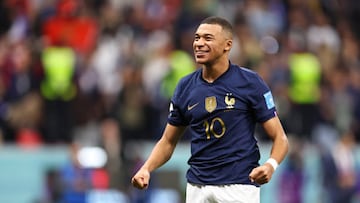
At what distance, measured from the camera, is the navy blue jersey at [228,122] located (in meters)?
8.89

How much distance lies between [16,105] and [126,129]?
1.64 meters

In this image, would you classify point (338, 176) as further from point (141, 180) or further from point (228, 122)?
point (141, 180)

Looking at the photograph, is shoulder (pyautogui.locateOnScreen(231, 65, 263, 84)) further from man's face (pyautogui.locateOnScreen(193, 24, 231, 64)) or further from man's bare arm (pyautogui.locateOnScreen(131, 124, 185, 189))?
man's bare arm (pyautogui.locateOnScreen(131, 124, 185, 189))

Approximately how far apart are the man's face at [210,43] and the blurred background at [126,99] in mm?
8007

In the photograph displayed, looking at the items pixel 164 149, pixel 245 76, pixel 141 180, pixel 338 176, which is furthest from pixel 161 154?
pixel 338 176

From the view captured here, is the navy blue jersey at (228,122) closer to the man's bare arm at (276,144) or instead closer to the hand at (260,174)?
the man's bare arm at (276,144)

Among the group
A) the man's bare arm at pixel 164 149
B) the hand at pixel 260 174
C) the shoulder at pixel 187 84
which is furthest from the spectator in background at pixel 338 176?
the hand at pixel 260 174

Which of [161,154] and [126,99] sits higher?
[161,154]

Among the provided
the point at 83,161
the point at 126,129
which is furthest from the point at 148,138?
the point at 83,161

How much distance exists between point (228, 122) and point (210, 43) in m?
0.59

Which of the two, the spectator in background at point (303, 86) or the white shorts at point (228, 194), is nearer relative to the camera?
the white shorts at point (228, 194)

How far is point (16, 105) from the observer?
1773 cm

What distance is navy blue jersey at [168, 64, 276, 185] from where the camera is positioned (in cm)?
889

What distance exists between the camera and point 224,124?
352 inches
